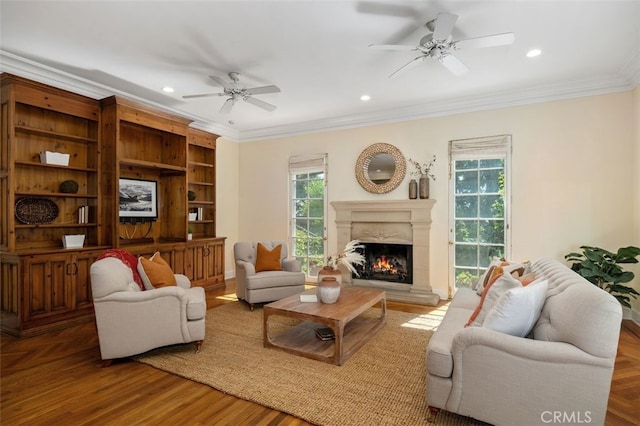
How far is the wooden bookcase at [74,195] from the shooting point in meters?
3.44

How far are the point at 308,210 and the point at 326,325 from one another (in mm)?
3272

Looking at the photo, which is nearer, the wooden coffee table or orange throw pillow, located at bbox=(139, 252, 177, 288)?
the wooden coffee table

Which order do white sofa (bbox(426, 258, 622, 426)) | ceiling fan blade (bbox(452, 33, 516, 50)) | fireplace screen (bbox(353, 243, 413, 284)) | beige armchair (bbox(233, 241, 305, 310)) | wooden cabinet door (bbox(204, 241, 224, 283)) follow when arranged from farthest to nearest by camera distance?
wooden cabinet door (bbox(204, 241, 224, 283)), fireplace screen (bbox(353, 243, 413, 284)), beige armchair (bbox(233, 241, 305, 310)), ceiling fan blade (bbox(452, 33, 516, 50)), white sofa (bbox(426, 258, 622, 426))

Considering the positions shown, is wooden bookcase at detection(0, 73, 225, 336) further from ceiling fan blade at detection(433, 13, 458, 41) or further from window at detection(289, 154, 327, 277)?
ceiling fan blade at detection(433, 13, 458, 41)

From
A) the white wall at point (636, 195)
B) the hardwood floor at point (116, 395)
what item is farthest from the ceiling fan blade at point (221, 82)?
the white wall at point (636, 195)

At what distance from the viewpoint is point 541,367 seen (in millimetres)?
1750

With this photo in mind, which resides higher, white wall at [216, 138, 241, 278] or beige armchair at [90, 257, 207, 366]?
white wall at [216, 138, 241, 278]

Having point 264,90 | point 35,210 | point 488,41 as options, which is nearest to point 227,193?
point 35,210

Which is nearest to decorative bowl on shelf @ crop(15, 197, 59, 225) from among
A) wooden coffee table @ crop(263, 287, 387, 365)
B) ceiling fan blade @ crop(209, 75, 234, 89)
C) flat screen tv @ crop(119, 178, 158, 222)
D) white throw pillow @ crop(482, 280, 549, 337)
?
flat screen tv @ crop(119, 178, 158, 222)

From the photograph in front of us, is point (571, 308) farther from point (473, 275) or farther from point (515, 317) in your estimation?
point (473, 275)

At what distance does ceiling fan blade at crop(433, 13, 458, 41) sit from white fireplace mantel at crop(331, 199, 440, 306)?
263 centimetres

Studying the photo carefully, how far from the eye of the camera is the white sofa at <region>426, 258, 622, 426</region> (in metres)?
1.68

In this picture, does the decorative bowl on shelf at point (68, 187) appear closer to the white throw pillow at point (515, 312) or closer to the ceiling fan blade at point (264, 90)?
the ceiling fan blade at point (264, 90)

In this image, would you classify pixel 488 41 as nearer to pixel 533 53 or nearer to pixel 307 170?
pixel 533 53
